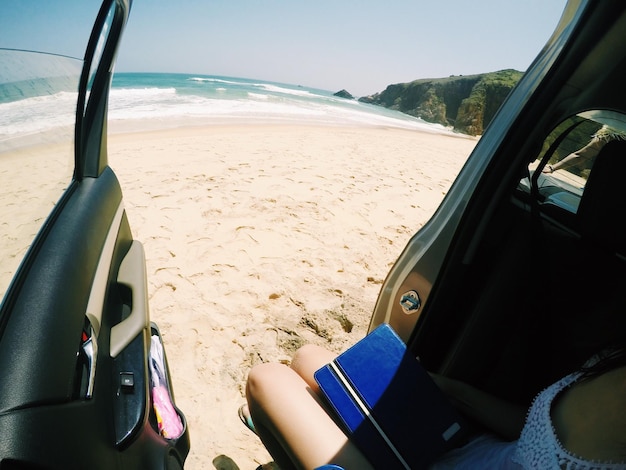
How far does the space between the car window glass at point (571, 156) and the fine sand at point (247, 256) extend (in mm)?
1557

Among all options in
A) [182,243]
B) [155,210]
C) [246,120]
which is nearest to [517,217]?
[182,243]

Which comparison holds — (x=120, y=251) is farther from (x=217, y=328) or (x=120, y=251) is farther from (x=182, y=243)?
(x=182, y=243)

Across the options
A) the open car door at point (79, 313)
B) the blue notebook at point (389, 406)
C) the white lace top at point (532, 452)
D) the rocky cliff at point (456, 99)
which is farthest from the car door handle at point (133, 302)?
the rocky cliff at point (456, 99)

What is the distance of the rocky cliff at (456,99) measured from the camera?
3372cm

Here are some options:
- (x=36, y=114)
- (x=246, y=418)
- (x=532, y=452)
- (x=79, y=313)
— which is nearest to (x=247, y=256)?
(x=246, y=418)

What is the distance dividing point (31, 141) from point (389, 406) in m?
1.58

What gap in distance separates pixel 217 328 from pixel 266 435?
4.04 feet

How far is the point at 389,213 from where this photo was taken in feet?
15.4

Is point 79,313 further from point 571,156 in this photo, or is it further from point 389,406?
point 571,156

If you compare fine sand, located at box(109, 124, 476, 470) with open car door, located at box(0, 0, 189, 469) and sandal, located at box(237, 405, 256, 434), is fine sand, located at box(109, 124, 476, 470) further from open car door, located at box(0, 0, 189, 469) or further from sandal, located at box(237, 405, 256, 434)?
open car door, located at box(0, 0, 189, 469)

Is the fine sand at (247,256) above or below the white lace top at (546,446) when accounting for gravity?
below

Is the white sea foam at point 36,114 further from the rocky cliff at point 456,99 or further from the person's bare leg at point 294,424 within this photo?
the rocky cliff at point 456,99

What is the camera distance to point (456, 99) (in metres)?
46.5

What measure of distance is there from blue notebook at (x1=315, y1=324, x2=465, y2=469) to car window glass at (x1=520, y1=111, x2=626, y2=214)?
44.9 inches
